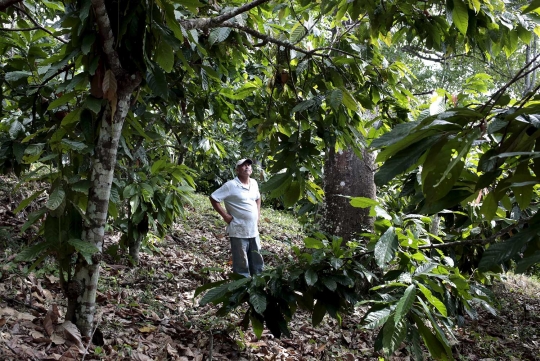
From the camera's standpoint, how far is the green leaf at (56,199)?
78.5 inches

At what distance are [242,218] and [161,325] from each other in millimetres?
1765

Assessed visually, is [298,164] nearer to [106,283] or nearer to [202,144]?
[202,144]

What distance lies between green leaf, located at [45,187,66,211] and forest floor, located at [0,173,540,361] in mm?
638

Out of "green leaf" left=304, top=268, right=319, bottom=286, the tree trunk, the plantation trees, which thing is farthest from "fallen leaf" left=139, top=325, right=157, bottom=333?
the tree trunk

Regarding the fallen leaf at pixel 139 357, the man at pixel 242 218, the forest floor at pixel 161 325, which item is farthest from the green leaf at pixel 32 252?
the man at pixel 242 218

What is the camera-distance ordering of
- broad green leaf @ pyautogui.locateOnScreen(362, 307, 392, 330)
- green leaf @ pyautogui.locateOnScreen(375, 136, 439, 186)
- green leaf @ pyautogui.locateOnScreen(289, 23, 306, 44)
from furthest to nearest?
green leaf @ pyautogui.locateOnScreen(289, 23, 306, 44)
broad green leaf @ pyautogui.locateOnScreen(362, 307, 392, 330)
green leaf @ pyautogui.locateOnScreen(375, 136, 439, 186)

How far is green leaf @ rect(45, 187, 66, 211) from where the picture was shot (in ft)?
6.54

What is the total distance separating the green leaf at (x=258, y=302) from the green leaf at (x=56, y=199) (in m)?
1.13

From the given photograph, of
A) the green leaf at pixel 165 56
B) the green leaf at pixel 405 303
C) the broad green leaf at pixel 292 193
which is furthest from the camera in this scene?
the broad green leaf at pixel 292 193

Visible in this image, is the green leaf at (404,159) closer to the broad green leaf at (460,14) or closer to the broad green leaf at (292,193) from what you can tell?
the broad green leaf at (460,14)

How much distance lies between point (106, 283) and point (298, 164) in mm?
2189

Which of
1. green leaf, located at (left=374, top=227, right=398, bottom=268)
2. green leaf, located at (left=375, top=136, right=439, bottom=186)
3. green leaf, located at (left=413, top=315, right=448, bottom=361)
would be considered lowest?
Result: green leaf, located at (left=413, top=315, right=448, bottom=361)

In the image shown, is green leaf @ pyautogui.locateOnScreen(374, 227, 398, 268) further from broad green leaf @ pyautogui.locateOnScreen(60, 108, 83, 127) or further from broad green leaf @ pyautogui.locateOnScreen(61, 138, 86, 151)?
broad green leaf @ pyautogui.locateOnScreen(60, 108, 83, 127)

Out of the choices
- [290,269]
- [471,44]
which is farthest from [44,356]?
[471,44]
